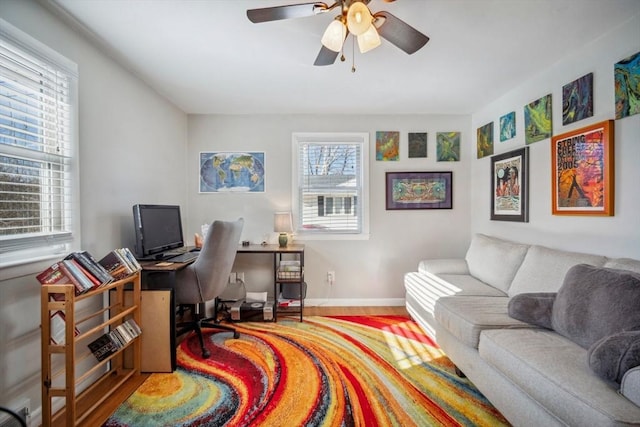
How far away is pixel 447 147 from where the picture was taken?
338cm

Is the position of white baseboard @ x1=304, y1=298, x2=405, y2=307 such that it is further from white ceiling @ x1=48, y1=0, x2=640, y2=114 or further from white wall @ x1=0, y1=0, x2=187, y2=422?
white ceiling @ x1=48, y1=0, x2=640, y2=114

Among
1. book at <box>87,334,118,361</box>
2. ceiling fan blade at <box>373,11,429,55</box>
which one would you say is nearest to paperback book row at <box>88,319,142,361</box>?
book at <box>87,334,118,361</box>

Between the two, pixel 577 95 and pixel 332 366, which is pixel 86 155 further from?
pixel 577 95

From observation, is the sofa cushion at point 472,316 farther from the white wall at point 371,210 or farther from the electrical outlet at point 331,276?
the electrical outlet at point 331,276

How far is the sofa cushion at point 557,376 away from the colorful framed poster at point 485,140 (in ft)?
7.12

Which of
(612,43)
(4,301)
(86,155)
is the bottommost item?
(4,301)

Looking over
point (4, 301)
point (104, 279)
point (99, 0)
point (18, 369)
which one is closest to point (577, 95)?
point (99, 0)

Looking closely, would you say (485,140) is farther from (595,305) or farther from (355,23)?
(355,23)

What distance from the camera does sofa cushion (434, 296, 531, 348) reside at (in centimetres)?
165

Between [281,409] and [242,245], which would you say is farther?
[242,245]

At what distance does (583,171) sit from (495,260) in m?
0.93

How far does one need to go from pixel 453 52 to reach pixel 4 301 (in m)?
3.07

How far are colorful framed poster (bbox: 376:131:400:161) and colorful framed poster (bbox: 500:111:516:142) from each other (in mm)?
1071

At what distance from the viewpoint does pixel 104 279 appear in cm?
156
